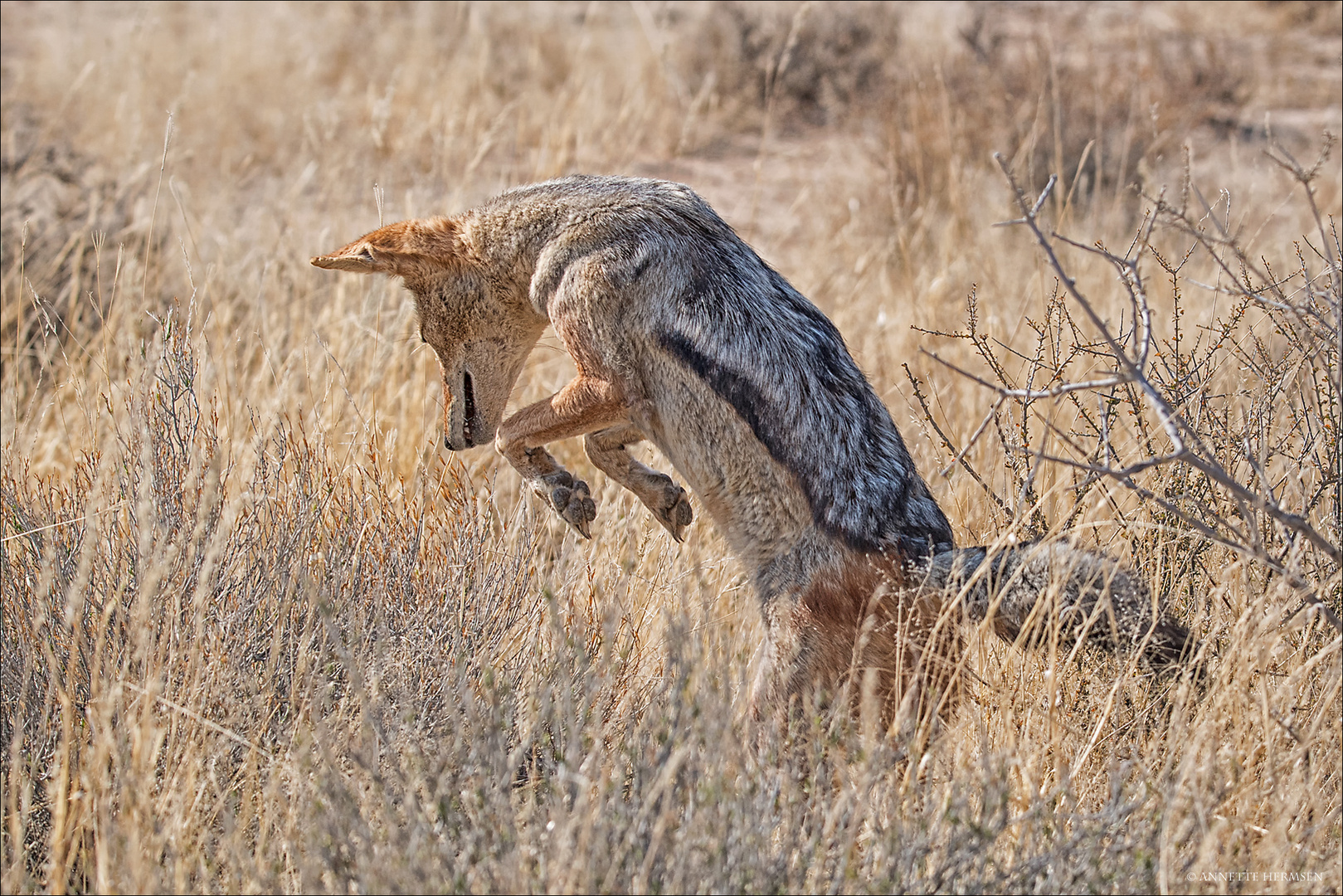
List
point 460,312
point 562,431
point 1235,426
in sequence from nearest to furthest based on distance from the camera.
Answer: point 562,431 < point 460,312 < point 1235,426

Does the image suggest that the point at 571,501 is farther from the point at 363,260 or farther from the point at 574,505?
the point at 363,260

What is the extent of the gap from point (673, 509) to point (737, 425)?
61cm

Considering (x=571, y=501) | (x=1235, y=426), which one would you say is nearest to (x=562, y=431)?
(x=571, y=501)

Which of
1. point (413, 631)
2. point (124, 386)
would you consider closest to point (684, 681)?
point (413, 631)

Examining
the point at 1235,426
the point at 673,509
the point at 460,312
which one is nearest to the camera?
the point at 673,509

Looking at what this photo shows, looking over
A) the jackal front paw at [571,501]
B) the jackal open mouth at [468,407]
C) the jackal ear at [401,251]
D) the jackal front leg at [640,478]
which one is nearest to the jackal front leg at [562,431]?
the jackal front paw at [571,501]

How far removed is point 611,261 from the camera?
390cm

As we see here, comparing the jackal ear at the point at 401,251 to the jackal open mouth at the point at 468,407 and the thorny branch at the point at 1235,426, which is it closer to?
the jackal open mouth at the point at 468,407

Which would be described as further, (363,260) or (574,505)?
(363,260)

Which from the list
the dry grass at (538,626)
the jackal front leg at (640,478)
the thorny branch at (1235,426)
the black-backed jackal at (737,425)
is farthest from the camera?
the jackal front leg at (640,478)

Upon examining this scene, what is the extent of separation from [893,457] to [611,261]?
1088 mm

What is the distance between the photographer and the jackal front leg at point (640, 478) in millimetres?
4215

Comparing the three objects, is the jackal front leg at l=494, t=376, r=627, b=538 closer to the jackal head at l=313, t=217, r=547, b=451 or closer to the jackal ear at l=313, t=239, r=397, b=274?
the jackal head at l=313, t=217, r=547, b=451

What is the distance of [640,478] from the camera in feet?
13.9
